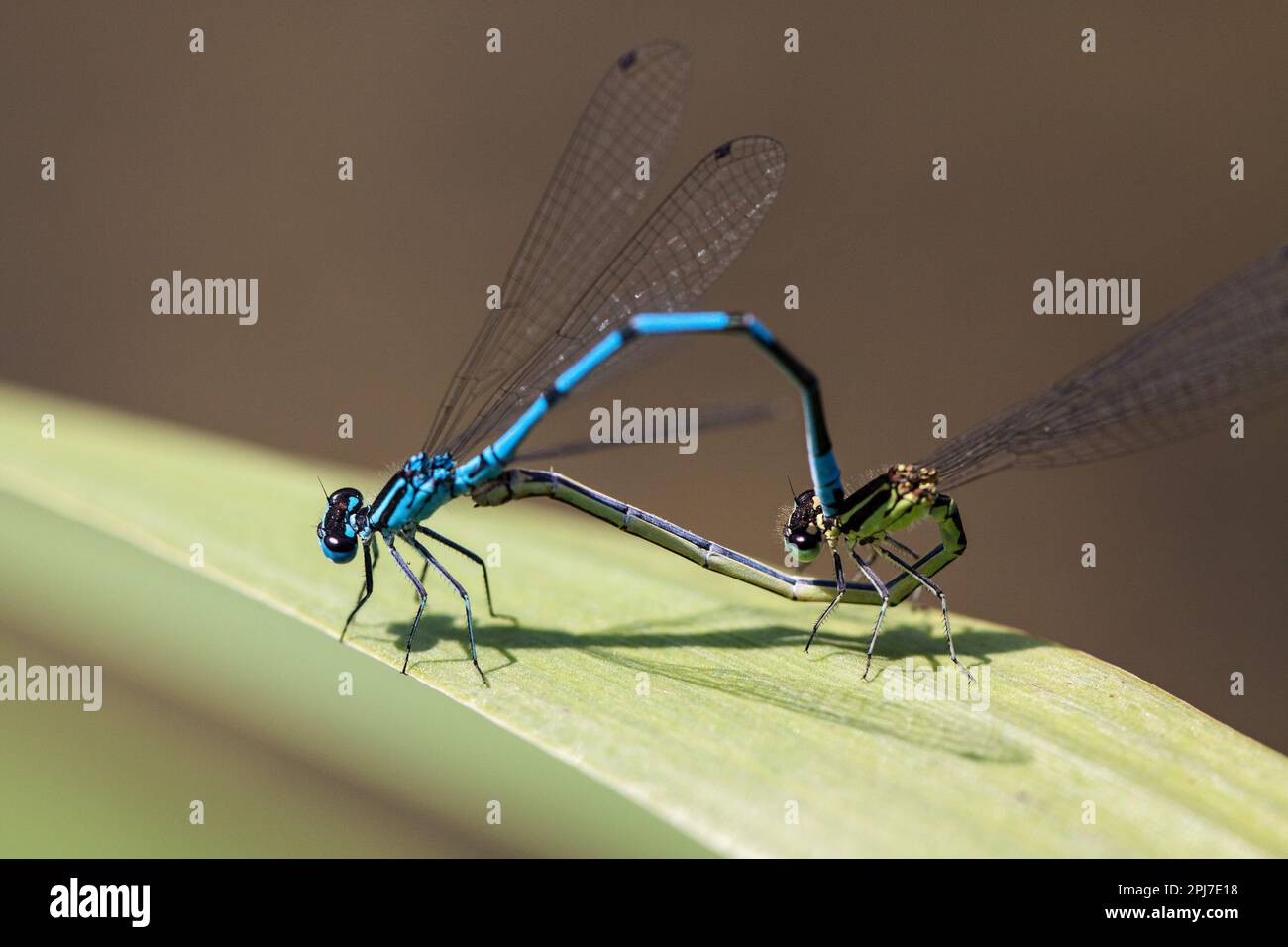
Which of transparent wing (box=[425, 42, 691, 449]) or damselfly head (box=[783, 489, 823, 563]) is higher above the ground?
transparent wing (box=[425, 42, 691, 449])

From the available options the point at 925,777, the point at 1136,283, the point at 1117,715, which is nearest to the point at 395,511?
the point at 925,777

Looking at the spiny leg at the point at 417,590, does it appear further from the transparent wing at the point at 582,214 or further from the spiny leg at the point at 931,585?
the spiny leg at the point at 931,585

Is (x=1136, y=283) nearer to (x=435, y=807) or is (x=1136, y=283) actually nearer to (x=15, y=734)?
(x=435, y=807)

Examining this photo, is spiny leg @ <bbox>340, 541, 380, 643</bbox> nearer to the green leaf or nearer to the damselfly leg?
the green leaf

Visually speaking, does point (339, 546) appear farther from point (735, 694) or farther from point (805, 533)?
point (805, 533)

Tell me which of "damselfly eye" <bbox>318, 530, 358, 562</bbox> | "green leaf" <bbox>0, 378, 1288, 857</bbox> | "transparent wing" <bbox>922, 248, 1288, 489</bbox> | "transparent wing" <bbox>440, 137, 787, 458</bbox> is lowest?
"green leaf" <bbox>0, 378, 1288, 857</bbox>

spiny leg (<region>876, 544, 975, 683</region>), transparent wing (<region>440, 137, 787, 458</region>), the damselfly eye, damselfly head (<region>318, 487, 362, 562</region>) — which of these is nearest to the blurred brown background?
transparent wing (<region>440, 137, 787, 458</region>)
